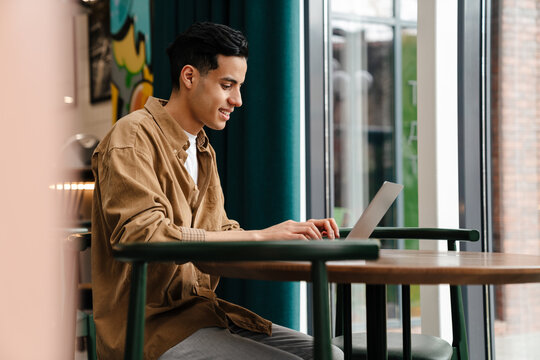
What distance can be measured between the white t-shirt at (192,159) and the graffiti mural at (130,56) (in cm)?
245

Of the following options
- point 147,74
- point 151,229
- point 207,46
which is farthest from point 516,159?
point 147,74

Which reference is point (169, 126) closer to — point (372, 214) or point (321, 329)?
point (372, 214)

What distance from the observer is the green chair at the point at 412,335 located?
1483 mm

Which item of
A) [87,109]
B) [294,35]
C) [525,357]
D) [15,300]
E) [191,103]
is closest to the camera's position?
[191,103]

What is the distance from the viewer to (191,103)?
1.62m

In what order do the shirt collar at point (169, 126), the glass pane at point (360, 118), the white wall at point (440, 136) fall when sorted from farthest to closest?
1. the glass pane at point (360, 118)
2. the white wall at point (440, 136)
3. the shirt collar at point (169, 126)

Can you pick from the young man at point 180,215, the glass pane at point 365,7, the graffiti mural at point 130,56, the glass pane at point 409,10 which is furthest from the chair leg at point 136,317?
the graffiti mural at point 130,56

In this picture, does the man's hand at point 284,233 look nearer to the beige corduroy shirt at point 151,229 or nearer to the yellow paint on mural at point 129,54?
the beige corduroy shirt at point 151,229

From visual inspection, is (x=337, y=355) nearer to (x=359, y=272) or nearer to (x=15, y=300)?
(x=359, y=272)

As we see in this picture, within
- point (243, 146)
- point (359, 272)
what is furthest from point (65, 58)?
point (359, 272)

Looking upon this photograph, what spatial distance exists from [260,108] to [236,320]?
1357 millimetres

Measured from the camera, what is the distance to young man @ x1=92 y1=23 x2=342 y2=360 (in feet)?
4.06

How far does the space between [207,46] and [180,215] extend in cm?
46

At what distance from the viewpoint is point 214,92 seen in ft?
5.29
